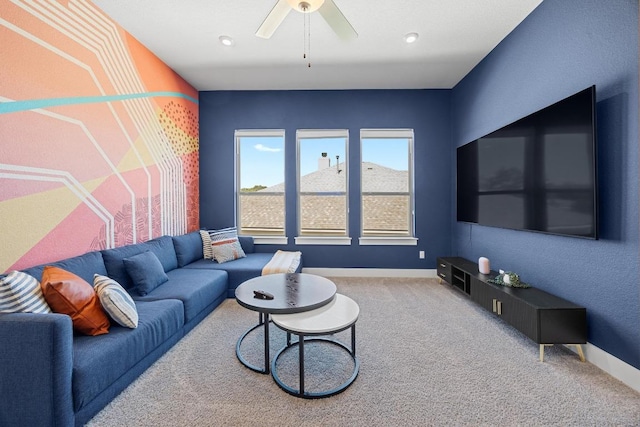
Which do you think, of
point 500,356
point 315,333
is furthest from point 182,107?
point 500,356

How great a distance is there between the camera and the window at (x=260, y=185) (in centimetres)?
450

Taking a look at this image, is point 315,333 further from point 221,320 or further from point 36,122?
point 36,122

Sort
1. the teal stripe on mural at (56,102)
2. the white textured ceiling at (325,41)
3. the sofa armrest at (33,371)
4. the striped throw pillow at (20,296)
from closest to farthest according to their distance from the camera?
the sofa armrest at (33,371) → the striped throw pillow at (20,296) → the teal stripe on mural at (56,102) → the white textured ceiling at (325,41)

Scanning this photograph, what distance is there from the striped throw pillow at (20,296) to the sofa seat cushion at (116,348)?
29 centimetres

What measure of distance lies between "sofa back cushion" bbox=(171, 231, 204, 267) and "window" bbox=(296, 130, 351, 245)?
155cm

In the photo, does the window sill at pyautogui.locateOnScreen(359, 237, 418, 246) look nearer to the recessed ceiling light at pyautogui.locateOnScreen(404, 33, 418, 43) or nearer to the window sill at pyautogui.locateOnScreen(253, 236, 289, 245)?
the window sill at pyautogui.locateOnScreen(253, 236, 289, 245)

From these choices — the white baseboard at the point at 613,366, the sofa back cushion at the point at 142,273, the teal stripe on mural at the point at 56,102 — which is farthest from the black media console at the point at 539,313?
the teal stripe on mural at the point at 56,102

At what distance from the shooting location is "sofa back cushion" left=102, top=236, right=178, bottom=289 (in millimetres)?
2426

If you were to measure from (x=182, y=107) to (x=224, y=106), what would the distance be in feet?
2.27

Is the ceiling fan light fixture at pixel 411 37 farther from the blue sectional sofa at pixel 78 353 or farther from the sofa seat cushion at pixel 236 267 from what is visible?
the blue sectional sofa at pixel 78 353

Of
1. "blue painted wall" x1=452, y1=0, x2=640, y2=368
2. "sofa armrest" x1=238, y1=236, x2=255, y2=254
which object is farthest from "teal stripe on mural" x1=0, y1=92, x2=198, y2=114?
"blue painted wall" x1=452, y1=0, x2=640, y2=368

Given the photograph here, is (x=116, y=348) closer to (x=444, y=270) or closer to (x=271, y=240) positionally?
(x=271, y=240)

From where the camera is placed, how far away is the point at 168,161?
3.62 m

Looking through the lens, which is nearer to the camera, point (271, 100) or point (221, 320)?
point (221, 320)
